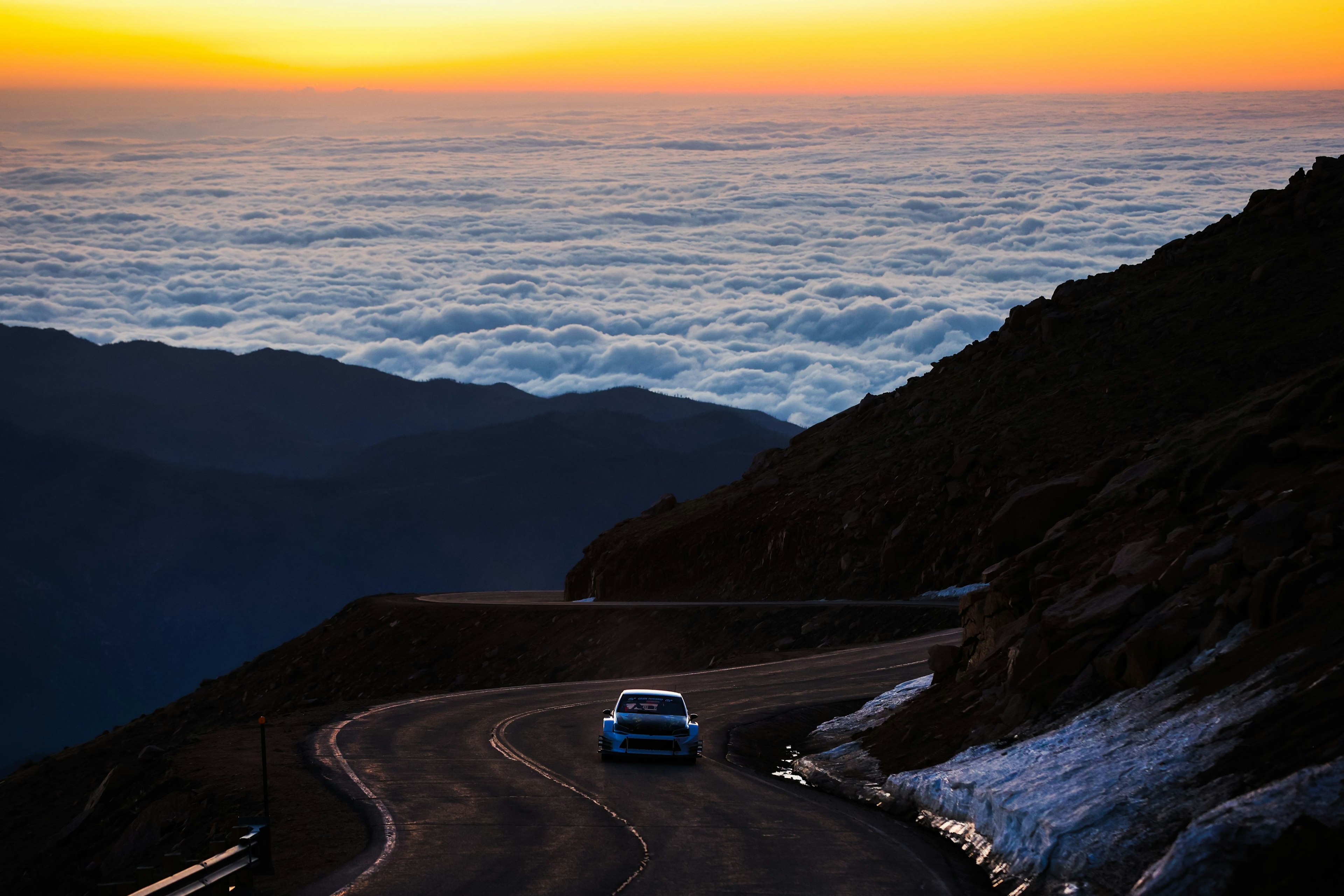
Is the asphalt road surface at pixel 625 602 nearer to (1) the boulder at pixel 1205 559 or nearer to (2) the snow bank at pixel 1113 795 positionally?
(1) the boulder at pixel 1205 559

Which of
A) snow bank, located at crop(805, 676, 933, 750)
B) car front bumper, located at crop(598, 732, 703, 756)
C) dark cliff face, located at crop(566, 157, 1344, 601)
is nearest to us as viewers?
car front bumper, located at crop(598, 732, 703, 756)

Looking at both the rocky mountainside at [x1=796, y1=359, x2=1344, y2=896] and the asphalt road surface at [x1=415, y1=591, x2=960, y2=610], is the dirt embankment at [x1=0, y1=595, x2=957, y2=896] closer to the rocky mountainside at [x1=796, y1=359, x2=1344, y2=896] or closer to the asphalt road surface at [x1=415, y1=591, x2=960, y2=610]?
the asphalt road surface at [x1=415, y1=591, x2=960, y2=610]

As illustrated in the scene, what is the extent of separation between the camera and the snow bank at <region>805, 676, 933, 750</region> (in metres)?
28.8

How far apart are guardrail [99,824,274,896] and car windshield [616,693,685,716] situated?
10.7 m

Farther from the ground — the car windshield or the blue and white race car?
the car windshield

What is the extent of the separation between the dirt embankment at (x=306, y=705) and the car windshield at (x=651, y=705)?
6.03 metres

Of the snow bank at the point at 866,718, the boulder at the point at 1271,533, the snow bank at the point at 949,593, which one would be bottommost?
the snow bank at the point at 949,593

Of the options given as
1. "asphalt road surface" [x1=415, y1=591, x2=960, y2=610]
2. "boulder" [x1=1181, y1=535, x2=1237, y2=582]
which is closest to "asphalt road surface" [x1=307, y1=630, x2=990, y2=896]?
"boulder" [x1=1181, y1=535, x2=1237, y2=582]

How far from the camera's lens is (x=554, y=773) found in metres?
23.7

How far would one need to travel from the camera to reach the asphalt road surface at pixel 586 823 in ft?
50.9

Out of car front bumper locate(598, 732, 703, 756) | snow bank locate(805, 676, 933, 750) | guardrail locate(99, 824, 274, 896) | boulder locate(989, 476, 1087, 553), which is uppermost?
guardrail locate(99, 824, 274, 896)

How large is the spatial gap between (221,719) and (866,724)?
43.3 metres

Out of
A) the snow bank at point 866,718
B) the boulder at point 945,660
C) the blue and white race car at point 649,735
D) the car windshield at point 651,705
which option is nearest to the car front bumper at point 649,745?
the blue and white race car at point 649,735

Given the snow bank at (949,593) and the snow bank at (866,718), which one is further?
the snow bank at (949,593)
